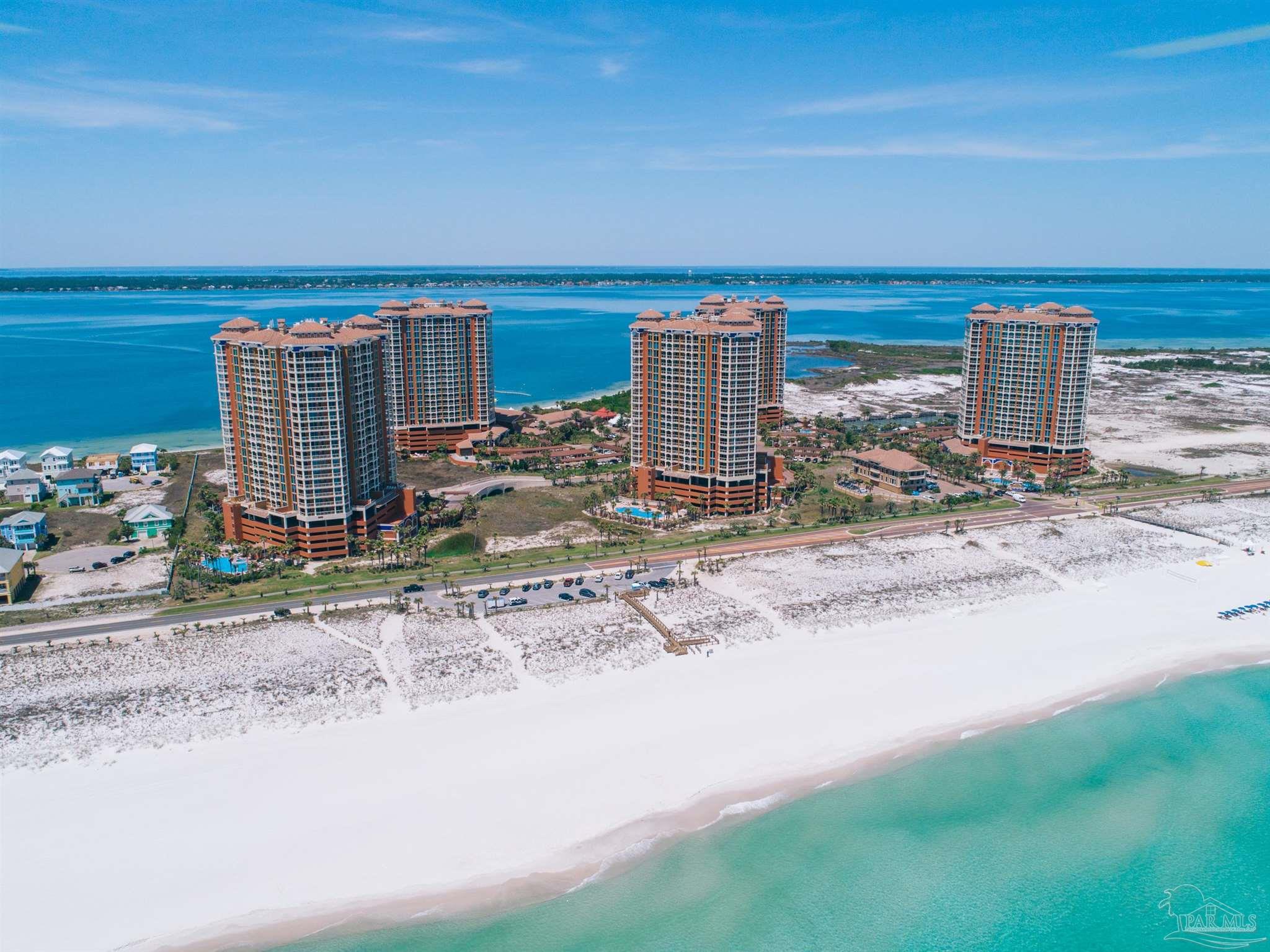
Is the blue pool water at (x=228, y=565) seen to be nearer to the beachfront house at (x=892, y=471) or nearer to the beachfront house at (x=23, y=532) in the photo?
the beachfront house at (x=23, y=532)

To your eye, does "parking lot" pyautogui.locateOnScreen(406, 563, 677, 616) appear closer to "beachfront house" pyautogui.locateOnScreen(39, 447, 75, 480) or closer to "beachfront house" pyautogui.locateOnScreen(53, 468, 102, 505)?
"beachfront house" pyautogui.locateOnScreen(53, 468, 102, 505)

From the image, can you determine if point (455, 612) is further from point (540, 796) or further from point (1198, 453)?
point (1198, 453)

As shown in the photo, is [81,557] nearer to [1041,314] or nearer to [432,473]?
[432,473]

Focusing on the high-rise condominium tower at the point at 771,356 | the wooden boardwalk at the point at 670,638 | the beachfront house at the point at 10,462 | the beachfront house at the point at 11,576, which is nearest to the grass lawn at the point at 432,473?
the beachfront house at the point at 11,576

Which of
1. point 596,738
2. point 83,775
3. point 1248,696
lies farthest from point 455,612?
point 1248,696

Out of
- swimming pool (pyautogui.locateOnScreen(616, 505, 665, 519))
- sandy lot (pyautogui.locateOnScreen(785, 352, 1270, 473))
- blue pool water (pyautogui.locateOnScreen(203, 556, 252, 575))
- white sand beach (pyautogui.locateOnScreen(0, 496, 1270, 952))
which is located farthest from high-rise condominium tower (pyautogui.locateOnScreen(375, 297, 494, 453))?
white sand beach (pyautogui.locateOnScreen(0, 496, 1270, 952))

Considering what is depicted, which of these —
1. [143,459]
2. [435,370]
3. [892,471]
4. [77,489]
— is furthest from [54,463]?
[892,471]
